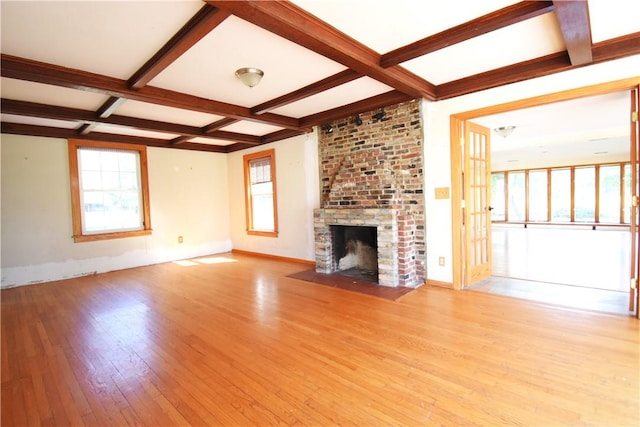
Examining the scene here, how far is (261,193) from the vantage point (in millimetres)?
6570

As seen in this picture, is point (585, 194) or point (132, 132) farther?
point (585, 194)

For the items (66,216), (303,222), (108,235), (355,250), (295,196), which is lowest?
(355,250)

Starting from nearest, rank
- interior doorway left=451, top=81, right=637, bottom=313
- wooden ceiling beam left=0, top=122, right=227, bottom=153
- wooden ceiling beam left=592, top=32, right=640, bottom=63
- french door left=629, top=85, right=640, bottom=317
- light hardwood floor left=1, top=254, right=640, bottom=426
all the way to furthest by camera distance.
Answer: light hardwood floor left=1, top=254, right=640, bottom=426, wooden ceiling beam left=592, top=32, right=640, bottom=63, french door left=629, top=85, right=640, bottom=317, interior doorway left=451, top=81, right=637, bottom=313, wooden ceiling beam left=0, top=122, right=227, bottom=153

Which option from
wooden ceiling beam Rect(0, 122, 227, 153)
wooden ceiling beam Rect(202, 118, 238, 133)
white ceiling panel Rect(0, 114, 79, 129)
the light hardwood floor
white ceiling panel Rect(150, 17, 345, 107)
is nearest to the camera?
the light hardwood floor

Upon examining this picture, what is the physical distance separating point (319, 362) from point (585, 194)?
12143 millimetres

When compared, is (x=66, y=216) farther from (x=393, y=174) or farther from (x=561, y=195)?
(x=561, y=195)

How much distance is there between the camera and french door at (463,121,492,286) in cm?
389

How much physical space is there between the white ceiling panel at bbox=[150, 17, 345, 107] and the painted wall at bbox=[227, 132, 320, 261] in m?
1.69

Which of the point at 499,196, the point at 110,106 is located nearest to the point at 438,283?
the point at 110,106

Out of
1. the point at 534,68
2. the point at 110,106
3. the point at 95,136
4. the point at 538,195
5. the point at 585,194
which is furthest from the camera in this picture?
the point at 538,195

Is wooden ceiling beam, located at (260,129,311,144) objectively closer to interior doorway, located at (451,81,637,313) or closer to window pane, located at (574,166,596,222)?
interior doorway, located at (451,81,637,313)

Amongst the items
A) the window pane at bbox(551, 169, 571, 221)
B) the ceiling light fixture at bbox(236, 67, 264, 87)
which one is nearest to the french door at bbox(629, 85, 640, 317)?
the ceiling light fixture at bbox(236, 67, 264, 87)

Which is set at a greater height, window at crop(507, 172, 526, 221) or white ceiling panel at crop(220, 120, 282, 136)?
white ceiling panel at crop(220, 120, 282, 136)

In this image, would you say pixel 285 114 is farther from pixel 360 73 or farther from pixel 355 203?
pixel 360 73
